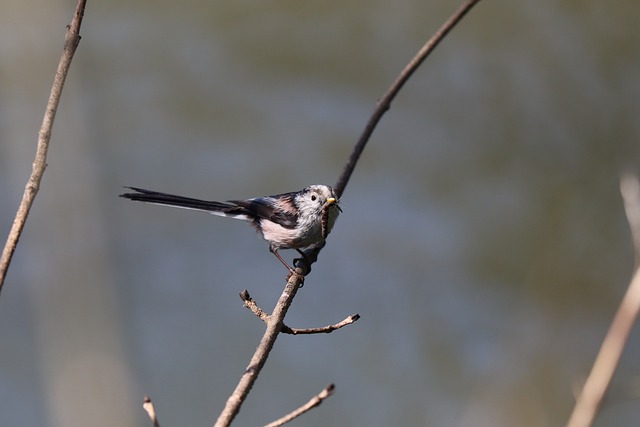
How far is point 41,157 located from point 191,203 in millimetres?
1790

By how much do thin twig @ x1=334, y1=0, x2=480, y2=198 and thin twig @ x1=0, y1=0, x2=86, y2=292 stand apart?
1.41 m

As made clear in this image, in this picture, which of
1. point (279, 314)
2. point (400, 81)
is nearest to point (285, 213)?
point (400, 81)

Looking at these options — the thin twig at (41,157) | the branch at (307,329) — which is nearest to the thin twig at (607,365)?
the branch at (307,329)

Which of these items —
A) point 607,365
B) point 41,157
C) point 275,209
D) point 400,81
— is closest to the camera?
point 607,365

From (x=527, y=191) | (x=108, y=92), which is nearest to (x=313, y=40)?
(x=108, y=92)

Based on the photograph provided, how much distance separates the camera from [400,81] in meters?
2.83

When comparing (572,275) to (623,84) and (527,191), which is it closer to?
(527,191)

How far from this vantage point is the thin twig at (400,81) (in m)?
2.76

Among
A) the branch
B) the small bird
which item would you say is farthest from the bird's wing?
the branch

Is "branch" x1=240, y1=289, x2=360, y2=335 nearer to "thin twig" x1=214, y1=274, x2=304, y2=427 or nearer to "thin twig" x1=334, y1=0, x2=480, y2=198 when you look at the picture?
"thin twig" x1=214, y1=274, x2=304, y2=427

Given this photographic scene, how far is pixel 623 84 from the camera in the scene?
7117mm

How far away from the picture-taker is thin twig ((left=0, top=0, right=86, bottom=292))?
141 cm

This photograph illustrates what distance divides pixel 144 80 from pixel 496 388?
4.12 metres

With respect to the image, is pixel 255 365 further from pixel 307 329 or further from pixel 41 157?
pixel 41 157
